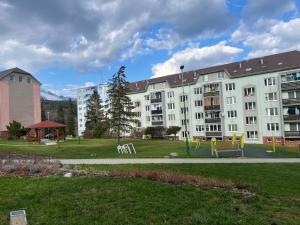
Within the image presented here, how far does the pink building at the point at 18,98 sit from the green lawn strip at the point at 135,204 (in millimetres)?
60559

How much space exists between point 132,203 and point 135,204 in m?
0.11

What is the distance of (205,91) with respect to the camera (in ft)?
230

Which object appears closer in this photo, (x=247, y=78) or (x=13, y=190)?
(x=13, y=190)

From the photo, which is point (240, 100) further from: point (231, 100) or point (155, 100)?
point (155, 100)

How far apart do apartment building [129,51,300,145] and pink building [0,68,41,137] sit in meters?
26.9

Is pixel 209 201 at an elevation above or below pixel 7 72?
below


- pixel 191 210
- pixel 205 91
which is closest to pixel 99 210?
pixel 191 210

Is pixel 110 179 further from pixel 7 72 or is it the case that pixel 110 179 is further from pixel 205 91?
pixel 7 72

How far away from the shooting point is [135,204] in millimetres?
8539

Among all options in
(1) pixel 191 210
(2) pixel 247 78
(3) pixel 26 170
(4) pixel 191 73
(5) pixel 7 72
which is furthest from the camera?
→ (4) pixel 191 73

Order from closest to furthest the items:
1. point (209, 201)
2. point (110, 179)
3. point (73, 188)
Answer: point (209, 201) < point (73, 188) < point (110, 179)

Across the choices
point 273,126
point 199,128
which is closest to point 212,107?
point 199,128

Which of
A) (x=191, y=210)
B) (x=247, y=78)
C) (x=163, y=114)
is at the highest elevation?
(x=247, y=78)

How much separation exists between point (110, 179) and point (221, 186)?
11.5 feet
